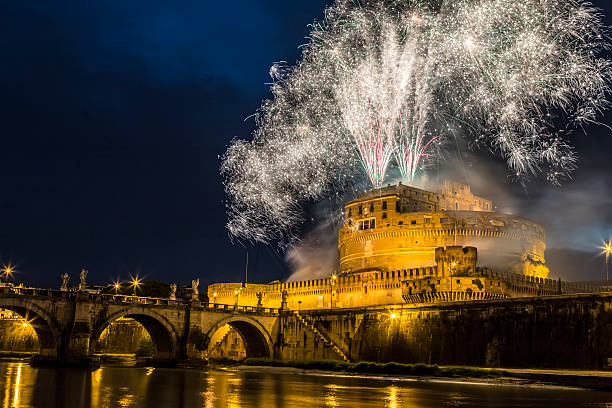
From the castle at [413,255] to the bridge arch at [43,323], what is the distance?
23.6 metres

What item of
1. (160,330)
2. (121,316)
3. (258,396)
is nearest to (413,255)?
(160,330)

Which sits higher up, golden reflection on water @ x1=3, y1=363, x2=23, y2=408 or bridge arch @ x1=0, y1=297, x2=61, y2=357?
bridge arch @ x1=0, y1=297, x2=61, y2=357

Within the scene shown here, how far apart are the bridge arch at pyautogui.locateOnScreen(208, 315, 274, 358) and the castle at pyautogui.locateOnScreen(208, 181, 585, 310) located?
3828 millimetres

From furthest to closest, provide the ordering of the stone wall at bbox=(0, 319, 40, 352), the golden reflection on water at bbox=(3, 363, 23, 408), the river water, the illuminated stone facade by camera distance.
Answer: the stone wall at bbox=(0, 319, 40, 352)
the illuminated stone facade
the river water
the golden reflection on water at bbox=(3, 363, 23, 408)

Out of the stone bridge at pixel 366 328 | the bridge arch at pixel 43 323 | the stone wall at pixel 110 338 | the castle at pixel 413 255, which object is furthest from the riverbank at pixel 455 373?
the stone wall at pixel 110 338

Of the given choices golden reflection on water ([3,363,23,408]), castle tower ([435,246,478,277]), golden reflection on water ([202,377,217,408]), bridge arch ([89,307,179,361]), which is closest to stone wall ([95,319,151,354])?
bridge arch ([89,307,179,361])

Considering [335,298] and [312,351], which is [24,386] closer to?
[312,351]

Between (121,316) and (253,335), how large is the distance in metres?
16.7

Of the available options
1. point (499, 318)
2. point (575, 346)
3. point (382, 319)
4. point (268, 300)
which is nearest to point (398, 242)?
point (268, 300)

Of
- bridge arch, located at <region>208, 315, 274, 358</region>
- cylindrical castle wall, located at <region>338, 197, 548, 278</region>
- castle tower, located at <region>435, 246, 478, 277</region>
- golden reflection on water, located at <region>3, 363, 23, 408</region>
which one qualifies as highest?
cylindrical castle wall, located at <region>338, 197, 548, 278</region>

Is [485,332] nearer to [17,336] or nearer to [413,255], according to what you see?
[413,255]

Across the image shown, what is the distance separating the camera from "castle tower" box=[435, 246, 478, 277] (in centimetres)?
6159

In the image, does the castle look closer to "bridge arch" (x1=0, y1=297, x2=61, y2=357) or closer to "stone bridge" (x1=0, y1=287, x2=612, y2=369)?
"stone bridge" (x1=0, y1=287, x2=612, y2=369)

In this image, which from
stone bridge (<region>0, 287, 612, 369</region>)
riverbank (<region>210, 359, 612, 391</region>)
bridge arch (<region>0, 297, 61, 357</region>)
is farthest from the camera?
bridge arch (<region>0, 297, 61, 357</region>)
